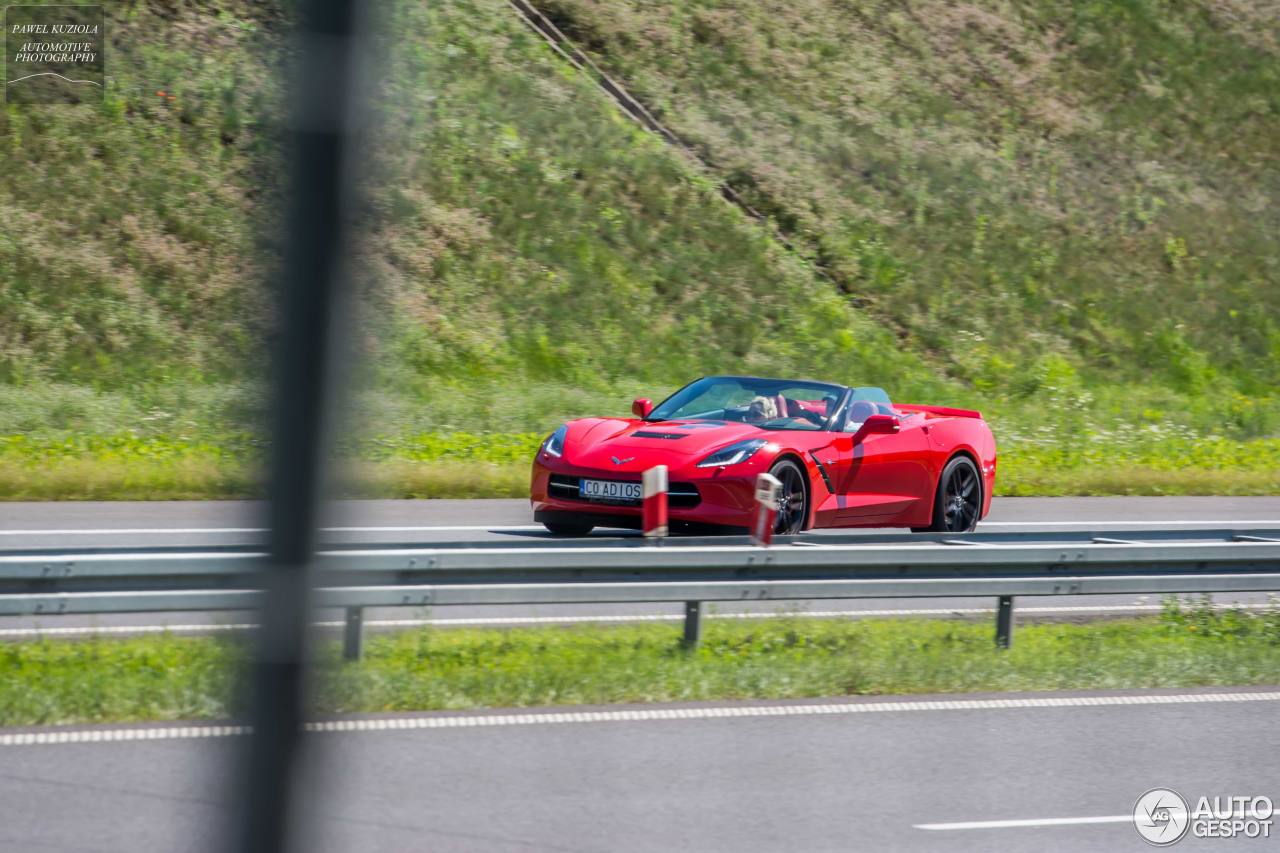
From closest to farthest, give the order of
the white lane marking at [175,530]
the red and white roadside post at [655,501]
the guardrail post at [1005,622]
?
1. the guardrail post at [1005,622]
2. the red and white roadside post at [655,501]
3. the white lane marking at [175,530]

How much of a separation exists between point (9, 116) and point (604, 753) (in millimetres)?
21922

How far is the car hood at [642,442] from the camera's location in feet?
35.0

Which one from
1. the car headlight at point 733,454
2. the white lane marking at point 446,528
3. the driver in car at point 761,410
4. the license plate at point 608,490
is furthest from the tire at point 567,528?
the driver in car at point 761,410

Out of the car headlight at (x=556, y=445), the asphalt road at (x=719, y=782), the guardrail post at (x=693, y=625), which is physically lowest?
the asphalt road at (x=719, y=782)

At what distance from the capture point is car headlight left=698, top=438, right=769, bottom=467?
10617mm

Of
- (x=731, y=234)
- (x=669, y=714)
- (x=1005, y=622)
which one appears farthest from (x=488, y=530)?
(x=731, y=234)

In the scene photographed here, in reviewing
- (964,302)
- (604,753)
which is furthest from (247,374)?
(964,302)

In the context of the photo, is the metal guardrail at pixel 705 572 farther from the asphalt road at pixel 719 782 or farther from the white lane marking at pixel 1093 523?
the white lane marking at pixel 1093 523

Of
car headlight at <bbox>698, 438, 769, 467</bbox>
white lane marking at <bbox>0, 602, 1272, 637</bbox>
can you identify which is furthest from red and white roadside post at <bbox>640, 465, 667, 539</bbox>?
white lane marking at <bbox>0, 602, 1272, 637</bbox>

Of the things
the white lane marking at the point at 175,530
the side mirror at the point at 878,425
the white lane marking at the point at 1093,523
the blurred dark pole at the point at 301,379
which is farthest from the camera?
the white lane marking at the point at 1093,523

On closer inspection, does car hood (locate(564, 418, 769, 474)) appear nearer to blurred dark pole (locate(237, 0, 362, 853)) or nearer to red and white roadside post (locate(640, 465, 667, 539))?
red and white roadside post (locate(640, 465, 667, 539))

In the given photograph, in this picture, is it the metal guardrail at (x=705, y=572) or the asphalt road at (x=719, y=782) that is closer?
the asphalt road at (x=719, y=782)

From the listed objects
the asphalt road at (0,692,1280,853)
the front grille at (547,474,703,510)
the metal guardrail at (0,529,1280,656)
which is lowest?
the asphalt road at (0,692,1280,853)

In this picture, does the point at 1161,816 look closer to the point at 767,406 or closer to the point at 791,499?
the point at 791,499
